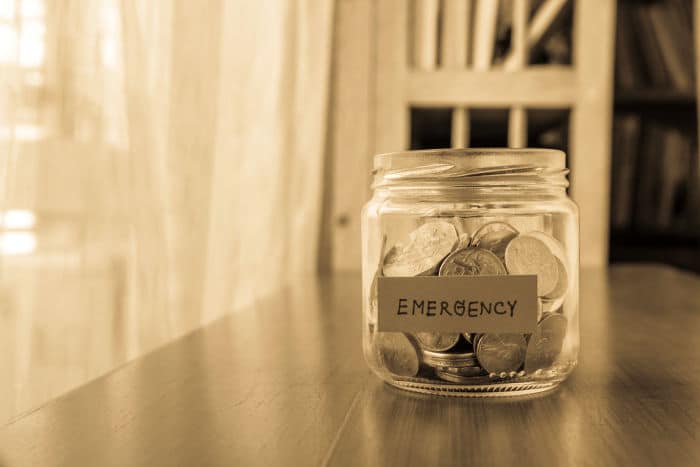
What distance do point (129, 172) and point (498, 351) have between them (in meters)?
0.64

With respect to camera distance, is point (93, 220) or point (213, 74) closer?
point (93, 220)

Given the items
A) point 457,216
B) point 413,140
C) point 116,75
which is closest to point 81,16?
point 116,75

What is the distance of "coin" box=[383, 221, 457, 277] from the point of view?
52cm

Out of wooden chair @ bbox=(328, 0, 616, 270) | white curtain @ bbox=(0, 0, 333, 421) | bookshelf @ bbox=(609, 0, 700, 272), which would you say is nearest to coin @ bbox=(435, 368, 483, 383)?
white curtain @ bbox=(0, 0, 333, 421)

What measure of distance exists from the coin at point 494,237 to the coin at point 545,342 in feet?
0.18

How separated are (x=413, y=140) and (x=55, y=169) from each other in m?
1.32

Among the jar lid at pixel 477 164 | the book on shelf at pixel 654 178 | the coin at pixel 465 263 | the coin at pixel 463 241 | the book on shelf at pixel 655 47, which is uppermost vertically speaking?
the book on shelf at pixel 655 47

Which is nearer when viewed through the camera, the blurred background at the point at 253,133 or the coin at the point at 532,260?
the coin at the point at 532,260

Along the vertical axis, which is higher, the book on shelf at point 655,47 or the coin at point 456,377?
the book on shelf at point 655,47

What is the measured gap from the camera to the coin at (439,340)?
0.51 metres

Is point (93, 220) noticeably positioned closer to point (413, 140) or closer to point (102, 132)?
point (102, 132)

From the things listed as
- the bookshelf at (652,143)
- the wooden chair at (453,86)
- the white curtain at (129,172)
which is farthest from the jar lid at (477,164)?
the bookshelf at (652,143)

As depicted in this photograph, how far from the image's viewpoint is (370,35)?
1883 millimetres

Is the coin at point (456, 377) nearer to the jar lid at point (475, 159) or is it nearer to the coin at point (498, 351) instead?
the coin at point (498, 351)
